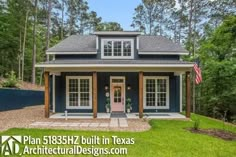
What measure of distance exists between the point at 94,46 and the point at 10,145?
11247 millimetres

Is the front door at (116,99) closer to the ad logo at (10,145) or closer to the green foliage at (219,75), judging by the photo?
the green foliage at (219,75)

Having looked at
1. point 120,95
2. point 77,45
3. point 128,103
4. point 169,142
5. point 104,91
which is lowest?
point 169,142

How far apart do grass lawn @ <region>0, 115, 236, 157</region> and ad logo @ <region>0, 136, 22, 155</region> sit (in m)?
0.84

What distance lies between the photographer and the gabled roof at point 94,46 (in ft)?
54.7

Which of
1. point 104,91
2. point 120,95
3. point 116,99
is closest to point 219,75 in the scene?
point 120,95

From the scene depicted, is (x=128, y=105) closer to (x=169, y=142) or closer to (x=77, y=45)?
(x=77, y=45)

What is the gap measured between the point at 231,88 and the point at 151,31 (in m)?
16.7

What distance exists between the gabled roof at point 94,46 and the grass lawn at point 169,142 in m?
7.18

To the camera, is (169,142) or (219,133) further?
(219,133)

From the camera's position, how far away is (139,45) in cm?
1798

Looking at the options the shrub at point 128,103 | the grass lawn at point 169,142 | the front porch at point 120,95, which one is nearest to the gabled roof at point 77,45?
the front porch at point 120,95

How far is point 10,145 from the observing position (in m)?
7.45

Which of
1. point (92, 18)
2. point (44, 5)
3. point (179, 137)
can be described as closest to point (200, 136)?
point (179, 137)

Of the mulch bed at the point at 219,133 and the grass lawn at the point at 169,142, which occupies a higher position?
the grass lawn at the point at 169,142
